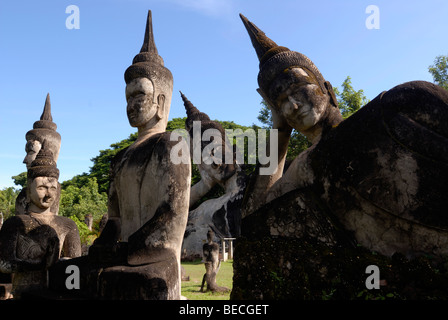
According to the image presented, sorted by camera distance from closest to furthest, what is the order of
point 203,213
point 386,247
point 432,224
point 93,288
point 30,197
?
point 432,224 → point 386,247 → point 93,288 → point 30,197 → point 203,213

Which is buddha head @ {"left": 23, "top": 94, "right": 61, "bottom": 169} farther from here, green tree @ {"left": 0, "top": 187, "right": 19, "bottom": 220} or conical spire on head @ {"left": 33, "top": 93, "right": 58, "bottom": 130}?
green tree @ {"left": 0, "top": 187, "right": 19, "bottom": 220}

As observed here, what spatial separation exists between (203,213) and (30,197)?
1560 cm

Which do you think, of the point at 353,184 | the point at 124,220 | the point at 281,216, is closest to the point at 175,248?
the point at 124,220

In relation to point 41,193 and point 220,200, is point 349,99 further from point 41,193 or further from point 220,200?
point 41,193

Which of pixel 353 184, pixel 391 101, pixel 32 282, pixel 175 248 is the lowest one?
pixel 32 282

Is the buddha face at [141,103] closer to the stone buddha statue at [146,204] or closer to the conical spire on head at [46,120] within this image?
the stone buddha statue at [146,204]

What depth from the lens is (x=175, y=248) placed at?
4000 millimetres

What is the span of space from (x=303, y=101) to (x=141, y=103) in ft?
6.80

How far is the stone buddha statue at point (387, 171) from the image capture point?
279 cm

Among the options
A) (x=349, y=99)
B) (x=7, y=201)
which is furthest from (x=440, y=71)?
(x=7, y=201)

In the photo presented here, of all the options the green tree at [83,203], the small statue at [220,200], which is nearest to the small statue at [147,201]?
the small statue at [220,200]

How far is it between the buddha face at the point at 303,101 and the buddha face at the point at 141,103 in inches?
69.6

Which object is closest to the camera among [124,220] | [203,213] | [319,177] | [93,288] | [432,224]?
[432,224]

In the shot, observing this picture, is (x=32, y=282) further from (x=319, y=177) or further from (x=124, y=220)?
(x=319, y=177)
